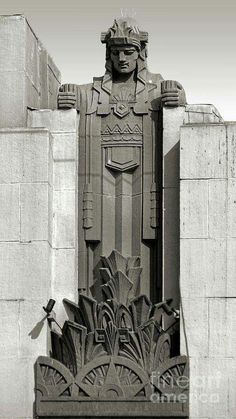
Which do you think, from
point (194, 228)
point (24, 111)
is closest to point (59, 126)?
point (24, 111)

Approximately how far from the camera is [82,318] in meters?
27.1

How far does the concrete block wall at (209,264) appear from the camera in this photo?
26547 millimetres

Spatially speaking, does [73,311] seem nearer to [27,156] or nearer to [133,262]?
[133,262]

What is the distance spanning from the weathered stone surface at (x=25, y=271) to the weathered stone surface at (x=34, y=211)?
16 cm

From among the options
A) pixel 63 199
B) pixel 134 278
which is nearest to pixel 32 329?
pixel 134 278

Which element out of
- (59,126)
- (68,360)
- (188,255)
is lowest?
(68,360)

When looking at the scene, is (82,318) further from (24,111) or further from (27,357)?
(24,111)

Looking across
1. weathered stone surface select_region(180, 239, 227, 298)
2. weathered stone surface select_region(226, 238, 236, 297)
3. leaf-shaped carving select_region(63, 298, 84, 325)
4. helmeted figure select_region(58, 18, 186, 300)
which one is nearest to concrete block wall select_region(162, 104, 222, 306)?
helmeted figure select_region(58, 18, 186, 300)

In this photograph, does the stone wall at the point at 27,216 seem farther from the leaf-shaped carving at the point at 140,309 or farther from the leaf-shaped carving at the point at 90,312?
the leaf-shaped carving at the point at 140,309

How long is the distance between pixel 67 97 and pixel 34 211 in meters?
2.03

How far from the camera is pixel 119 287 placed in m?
27.2

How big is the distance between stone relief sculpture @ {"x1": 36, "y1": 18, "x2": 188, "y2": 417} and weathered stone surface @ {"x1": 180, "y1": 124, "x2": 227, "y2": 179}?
0.74 m

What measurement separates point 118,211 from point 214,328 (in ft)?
8.45

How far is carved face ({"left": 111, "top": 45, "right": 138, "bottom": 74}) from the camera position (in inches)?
1101
